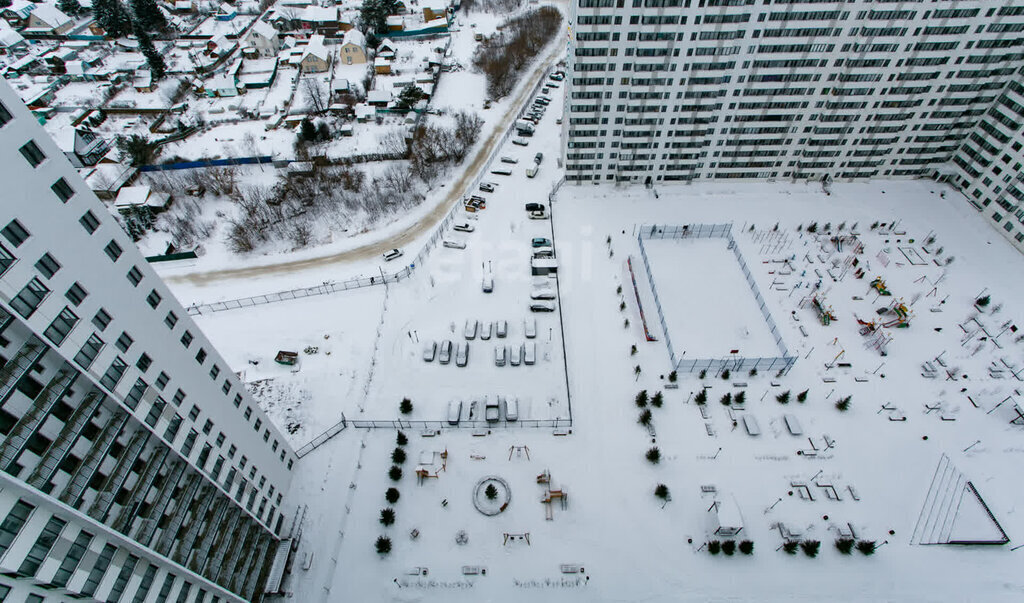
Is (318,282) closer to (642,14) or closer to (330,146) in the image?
(330,146)

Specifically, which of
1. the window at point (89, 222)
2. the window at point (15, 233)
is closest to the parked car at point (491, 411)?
the window at point (89, 222)

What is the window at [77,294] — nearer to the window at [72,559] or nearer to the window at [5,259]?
the window at [5,259]

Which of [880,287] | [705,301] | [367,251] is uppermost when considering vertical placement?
[367,251]

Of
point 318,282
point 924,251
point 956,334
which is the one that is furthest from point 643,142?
point 318,282

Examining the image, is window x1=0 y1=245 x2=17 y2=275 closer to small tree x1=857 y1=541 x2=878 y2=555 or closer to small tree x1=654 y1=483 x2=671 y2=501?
small tree x1=654 y1=483 x2=671 y2=501

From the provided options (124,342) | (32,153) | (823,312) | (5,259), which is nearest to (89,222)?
(32,153)

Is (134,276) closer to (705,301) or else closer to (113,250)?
(113,250)
